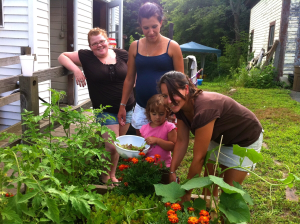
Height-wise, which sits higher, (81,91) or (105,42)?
(105,42)

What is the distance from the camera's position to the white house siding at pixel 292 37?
35.5ft

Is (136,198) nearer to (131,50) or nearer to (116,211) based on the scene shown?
(116,211)

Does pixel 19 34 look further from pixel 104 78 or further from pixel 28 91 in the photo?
pixel 28 91

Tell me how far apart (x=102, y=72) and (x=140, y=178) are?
119cm

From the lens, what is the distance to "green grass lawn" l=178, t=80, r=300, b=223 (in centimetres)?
287

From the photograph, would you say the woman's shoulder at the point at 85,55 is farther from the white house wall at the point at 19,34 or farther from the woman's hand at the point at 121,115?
the white house wall at the point at 19,34

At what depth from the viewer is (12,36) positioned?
207 inches

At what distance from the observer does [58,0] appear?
261 inches

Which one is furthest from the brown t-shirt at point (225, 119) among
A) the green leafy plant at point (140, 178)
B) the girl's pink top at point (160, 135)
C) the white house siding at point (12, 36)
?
the white house siding at point (12, 36)

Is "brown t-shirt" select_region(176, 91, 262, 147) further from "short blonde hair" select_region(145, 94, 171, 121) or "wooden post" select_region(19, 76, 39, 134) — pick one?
"wooden post" select_region(19, 76, 39, 134)

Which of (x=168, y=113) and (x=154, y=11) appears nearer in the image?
(x=154, y=11)

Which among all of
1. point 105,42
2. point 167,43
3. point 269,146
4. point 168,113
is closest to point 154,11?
point 167,43

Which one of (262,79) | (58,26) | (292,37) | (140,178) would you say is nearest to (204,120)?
(140,178)

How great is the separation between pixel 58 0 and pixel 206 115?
6116mm
